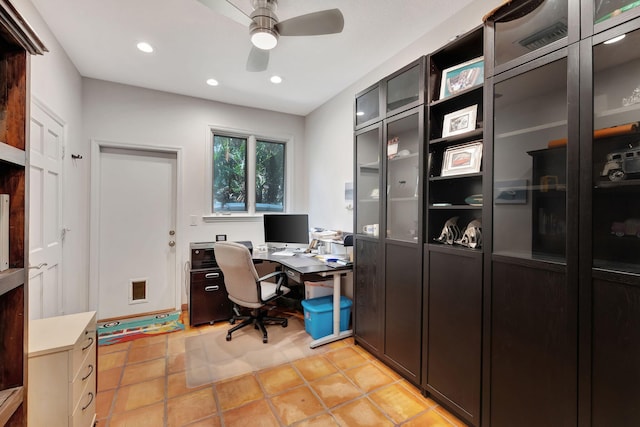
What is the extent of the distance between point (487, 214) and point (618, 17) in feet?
3.21

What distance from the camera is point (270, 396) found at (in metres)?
1.97

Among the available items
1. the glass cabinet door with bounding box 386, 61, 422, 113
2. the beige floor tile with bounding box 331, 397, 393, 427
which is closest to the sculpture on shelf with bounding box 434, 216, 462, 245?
the glass cabinet door with bounding box 386, 61, 422, 113

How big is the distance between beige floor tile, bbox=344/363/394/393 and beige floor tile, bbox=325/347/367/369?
0.07 meters

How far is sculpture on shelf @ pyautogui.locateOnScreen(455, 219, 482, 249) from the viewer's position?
1777 millimetres

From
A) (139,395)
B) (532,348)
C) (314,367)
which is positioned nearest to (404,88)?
(532,348)

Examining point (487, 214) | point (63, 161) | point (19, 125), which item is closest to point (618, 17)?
point (487, 214)

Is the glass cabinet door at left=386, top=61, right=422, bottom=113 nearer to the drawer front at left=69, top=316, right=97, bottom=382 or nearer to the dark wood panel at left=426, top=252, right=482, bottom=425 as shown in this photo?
the dark wood panel at left=426, top=252, right=482, bottom=425

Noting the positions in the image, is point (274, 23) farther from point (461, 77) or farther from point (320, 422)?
point (320, 422)

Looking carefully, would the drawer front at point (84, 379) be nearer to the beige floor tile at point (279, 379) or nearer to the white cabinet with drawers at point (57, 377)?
the white cabinet with drawers at point (57, 377)

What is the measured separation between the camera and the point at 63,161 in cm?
255

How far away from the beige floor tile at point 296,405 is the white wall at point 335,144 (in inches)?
71.4

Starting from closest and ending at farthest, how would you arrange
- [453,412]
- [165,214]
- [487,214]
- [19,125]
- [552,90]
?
1. [19,125]
2. [552,90]
3. [487,214]
4. [453,412]
5. [165,214]

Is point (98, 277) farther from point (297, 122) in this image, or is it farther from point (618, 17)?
point (618, 17)

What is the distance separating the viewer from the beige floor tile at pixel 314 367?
2.22 m
